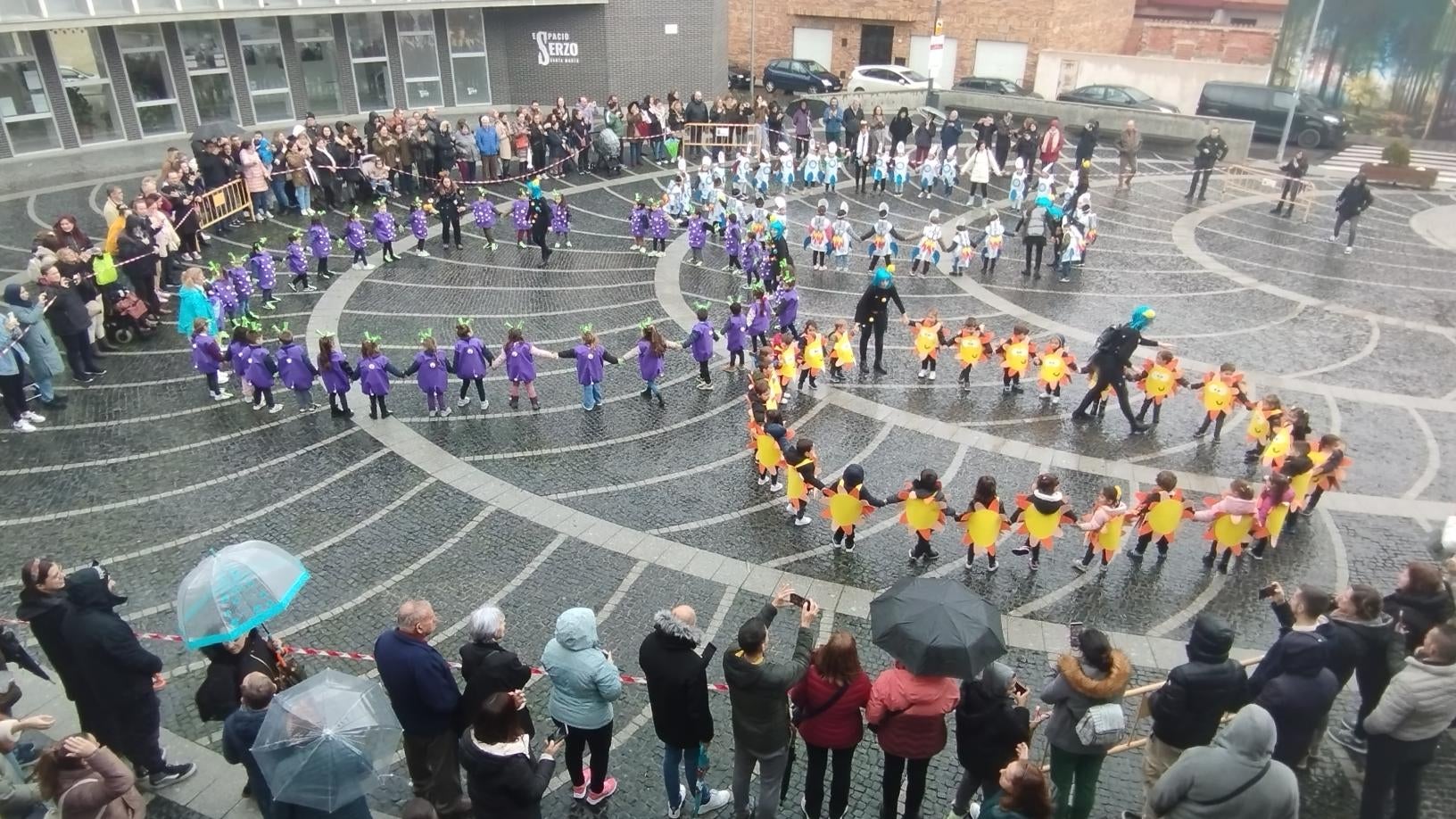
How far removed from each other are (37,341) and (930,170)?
1928 centimetres

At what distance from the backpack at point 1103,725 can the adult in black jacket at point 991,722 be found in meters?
0.34

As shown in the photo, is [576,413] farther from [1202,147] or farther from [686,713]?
[1202,147]

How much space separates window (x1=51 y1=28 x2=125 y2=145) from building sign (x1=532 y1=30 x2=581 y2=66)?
11827 mm

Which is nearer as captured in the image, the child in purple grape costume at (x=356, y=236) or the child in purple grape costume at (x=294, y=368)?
the child in purple grape costume at (x=294, y=368)

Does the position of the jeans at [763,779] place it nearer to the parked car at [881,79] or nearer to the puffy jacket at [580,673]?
the puffy jacket at [580,673]

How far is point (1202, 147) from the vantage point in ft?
80.4

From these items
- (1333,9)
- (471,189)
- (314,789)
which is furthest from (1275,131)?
(314,789)

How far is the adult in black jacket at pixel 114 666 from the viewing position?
6.29 m

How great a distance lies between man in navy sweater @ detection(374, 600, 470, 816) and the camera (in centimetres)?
598

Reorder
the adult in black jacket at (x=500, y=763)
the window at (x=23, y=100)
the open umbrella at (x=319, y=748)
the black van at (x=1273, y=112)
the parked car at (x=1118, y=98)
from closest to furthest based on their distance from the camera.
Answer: the open umbrella at (x=319, y=748)
the adult in black jacket at (x=500, y=763)
the window at (x=23, y=100)
the black van at (x=1273, y=112)
the parked car at (x=1118, y=98)

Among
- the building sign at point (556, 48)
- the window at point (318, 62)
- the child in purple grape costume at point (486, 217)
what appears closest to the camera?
the child in purple grape costume at point (486, 217)

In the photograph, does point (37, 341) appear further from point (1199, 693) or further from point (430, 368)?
point (1199, 693)

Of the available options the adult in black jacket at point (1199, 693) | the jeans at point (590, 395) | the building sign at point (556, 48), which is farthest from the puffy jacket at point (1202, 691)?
the building sign at point (556, 48)

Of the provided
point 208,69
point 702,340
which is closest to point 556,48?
point 208,69
